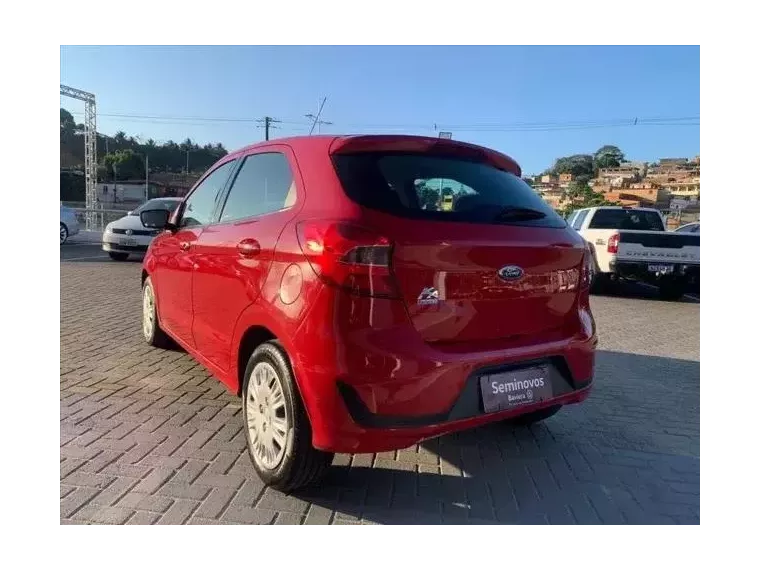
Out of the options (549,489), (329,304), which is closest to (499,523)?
(549,489)

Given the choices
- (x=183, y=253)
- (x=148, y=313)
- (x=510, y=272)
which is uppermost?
(x=183, y=253)

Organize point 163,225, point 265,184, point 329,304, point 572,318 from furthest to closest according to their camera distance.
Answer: point 163,225 → point 265,184 → point 572,318 → point 329,304

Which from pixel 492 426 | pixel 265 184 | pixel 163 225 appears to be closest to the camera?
pixel 265 184

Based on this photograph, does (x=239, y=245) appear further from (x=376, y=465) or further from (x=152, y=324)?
(x=152, y=324)

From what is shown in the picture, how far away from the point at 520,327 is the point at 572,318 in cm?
40

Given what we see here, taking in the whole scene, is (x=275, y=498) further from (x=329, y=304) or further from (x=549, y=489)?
(x=549, y=489)

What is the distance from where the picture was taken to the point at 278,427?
2.54 meters

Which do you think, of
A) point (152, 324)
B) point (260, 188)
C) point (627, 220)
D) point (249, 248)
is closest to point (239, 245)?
point (249, 248)

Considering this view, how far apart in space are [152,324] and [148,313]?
156 mm

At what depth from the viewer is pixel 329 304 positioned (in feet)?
7.09

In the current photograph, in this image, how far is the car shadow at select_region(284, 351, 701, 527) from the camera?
2.53 meters

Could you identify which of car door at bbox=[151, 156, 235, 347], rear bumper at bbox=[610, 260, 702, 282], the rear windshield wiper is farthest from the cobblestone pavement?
rear bumper at bbox=[610, 260, 702, 282]

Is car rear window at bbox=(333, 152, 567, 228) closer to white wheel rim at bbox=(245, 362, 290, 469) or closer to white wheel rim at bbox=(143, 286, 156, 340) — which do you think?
white wheel rim at bbox=(245, 362, 290, 469)

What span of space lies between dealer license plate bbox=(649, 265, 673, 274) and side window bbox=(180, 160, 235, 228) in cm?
861
